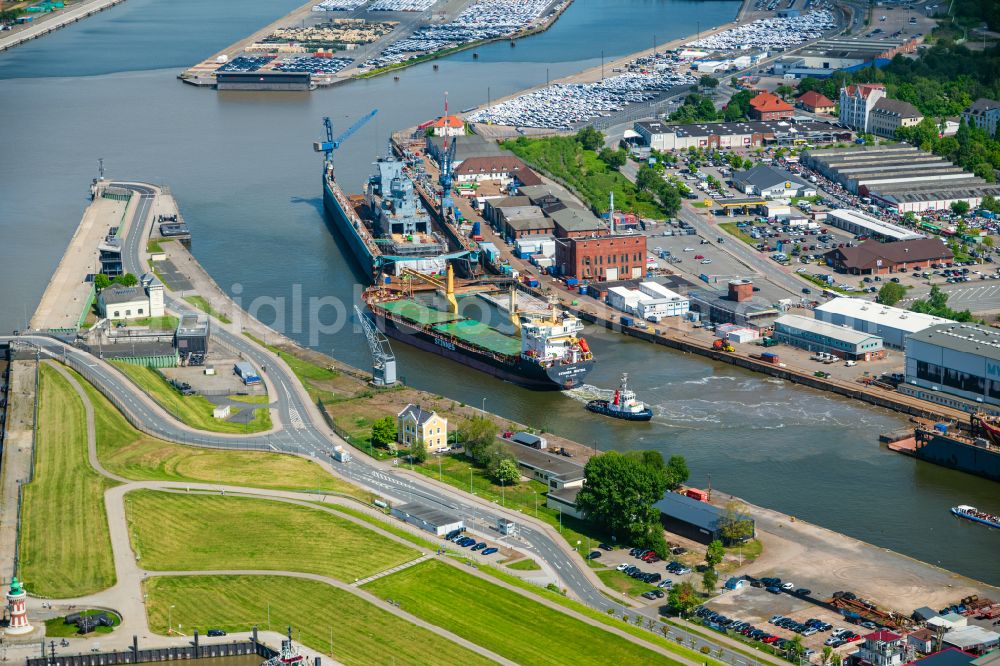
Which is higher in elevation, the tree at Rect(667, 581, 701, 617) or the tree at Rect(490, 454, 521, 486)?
the tree at Rect(490, 454, 521, 486)

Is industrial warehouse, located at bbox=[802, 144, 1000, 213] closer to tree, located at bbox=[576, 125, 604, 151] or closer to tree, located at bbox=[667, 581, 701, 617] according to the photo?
tree, located at bbox=[576, 125, 604, 151]

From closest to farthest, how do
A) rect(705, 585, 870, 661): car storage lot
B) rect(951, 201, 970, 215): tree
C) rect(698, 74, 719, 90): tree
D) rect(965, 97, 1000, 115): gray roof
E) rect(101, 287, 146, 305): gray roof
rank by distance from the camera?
rect(705, 585, 870, 661): car storage lot < rect(101, 287, 146, 305): gray roof < rect(951, 201, 970, 215): tree < rect(965, 97, 1000, 115): gray roof < rect(698, 74, 719, 90): tree

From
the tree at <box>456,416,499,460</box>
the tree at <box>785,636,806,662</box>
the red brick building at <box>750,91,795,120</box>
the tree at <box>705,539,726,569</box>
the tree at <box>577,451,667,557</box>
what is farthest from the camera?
the red brick building at <box>750,91,795,120</box>

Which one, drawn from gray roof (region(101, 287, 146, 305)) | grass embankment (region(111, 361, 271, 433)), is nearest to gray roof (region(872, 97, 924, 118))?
gray roof (region(101, 287, 146, 305))

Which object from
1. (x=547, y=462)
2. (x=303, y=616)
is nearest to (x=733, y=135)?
(x=547, y=462)

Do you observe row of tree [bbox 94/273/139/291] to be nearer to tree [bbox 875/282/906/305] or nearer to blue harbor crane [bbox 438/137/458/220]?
blue harbor crane [bbox 438/137/458/220]

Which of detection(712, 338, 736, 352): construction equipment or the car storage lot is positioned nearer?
the car storage lot

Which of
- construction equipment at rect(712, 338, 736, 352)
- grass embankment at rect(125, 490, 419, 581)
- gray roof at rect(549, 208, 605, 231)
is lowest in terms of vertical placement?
grass embankment at rect(125, 490, 419, 581)
